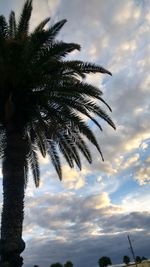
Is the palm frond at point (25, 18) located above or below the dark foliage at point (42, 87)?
above

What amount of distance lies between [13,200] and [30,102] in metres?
4.46

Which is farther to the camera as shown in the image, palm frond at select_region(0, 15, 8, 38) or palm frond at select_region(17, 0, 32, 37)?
palm frond at select_region(17, 0, 32, 37)

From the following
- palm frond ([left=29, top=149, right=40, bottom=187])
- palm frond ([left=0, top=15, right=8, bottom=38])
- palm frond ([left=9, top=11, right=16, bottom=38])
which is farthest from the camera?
palm frond ([left=29, top=149, right=40, bottom=187])

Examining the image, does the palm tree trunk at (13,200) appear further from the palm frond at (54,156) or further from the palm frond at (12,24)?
the palm frond at (12,24)

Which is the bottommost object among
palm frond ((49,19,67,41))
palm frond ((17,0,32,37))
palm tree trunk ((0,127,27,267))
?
palm tree trunk ((0,127,27,267))

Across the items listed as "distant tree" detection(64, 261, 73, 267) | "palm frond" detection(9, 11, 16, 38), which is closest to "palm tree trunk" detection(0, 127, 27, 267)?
"palm frond" detection(9, 11, 16, 38)

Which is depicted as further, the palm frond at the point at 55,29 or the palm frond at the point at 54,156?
the palm frond at the point at 54,156

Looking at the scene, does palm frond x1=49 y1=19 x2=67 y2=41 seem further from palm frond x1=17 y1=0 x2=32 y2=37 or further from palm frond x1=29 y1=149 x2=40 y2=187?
palm frond x1=29 y1=149 x2=40 y2=187

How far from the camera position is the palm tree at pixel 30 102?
48.5ft

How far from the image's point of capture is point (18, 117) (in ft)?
53.7

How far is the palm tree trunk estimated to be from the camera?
13650 millimetres

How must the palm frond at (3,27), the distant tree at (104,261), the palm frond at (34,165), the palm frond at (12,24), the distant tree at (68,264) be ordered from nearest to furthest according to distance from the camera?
the palm frond at (3,27) → the palm frond at (12,24) → the palm frond at (34,165) → the distant tree at (68,264) → the distant tree at (104,261)

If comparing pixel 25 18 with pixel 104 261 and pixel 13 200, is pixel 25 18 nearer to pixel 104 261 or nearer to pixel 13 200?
pixel 13 200

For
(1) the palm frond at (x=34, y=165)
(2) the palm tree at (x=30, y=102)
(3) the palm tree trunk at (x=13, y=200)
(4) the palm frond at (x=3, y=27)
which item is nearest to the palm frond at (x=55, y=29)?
(2) the palm tree at (x=30, y=102)
